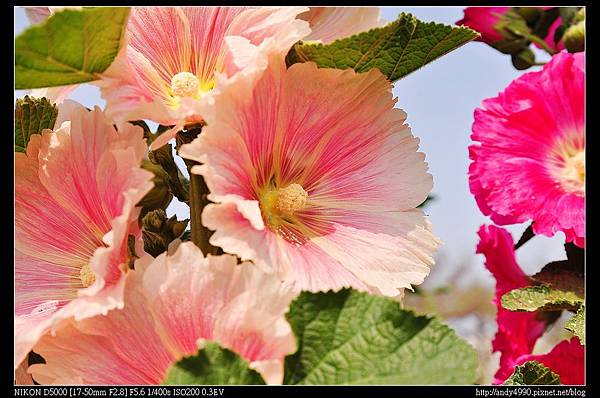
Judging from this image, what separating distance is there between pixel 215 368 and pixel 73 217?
0.22 m

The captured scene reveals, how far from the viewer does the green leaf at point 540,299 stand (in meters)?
0.82

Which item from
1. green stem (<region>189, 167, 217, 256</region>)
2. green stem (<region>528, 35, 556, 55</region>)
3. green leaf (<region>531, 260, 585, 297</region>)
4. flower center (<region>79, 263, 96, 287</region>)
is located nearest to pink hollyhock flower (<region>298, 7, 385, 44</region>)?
green stem (<region>189, 167, 217, 256</region>)

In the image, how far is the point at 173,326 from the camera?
1.70 ft

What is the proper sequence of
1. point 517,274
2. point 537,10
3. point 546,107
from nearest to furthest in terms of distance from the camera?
1. point 546,107
2. point 517,274
3. point 537,10

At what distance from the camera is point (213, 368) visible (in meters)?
0.48

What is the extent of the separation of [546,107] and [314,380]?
0.48m

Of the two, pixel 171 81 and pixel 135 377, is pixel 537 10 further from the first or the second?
pixel 135 377

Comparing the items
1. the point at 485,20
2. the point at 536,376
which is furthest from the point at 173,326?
the point at 485,20

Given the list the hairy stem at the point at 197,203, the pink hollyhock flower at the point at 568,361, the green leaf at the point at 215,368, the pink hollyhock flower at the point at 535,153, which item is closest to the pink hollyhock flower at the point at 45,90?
the hairy stem at the point at 197,203

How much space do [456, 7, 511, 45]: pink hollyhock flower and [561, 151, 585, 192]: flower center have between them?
259 mm

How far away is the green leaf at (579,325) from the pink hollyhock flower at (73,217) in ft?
1.45

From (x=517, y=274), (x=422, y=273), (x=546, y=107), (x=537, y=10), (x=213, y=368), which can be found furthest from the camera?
(x=537, y=10)

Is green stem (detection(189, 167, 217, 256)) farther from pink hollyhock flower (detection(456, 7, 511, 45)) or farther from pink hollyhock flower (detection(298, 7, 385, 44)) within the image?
pink hollyhock flower (detection(456, 7, 511, 45))
